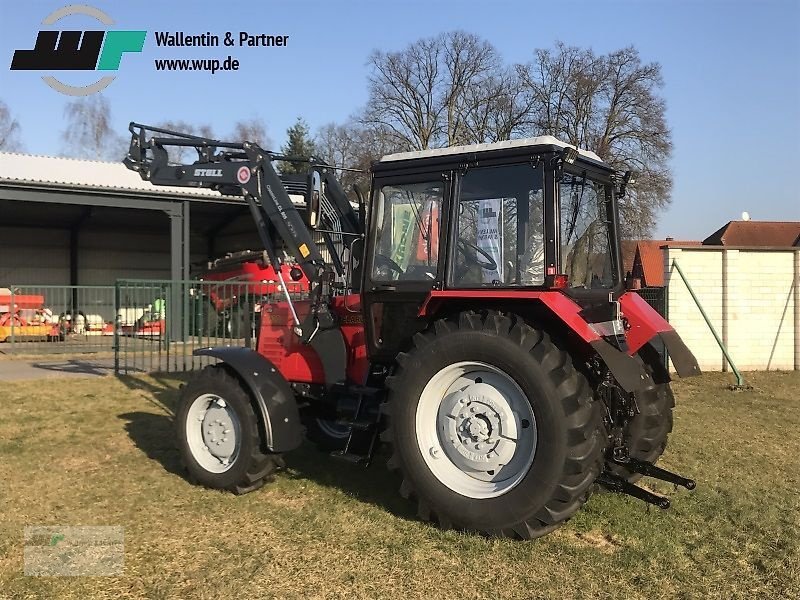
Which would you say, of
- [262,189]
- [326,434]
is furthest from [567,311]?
[262,189]

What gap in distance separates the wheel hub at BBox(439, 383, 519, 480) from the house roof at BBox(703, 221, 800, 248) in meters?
35.1

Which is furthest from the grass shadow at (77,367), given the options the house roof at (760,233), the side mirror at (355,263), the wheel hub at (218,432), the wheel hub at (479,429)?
the house roof at (760,233)

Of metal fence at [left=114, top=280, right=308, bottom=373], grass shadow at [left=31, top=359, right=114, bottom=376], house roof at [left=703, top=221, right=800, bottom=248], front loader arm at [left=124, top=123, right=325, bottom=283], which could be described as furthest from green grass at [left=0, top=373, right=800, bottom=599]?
house roof at [left=703, top=221, right=800, bottom=248]

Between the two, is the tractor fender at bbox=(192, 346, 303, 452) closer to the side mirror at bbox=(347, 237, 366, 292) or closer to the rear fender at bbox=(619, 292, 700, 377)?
the side mirror at bbox=(347, 237, 366, 292)

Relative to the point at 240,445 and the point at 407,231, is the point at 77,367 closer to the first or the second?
the point at 240,445

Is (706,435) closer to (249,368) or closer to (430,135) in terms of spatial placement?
(249,368)

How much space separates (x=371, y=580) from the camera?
3.39 m

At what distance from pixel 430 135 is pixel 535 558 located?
31595 millimetres

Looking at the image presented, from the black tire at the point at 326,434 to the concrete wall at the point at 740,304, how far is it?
7.73 metres

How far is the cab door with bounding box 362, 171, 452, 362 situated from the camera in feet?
14.1

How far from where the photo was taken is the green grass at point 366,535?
11.0 ft

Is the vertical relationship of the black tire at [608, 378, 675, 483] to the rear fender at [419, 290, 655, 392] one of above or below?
below

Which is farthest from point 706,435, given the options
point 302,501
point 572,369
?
point 302,501

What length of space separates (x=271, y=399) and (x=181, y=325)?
803 cm
